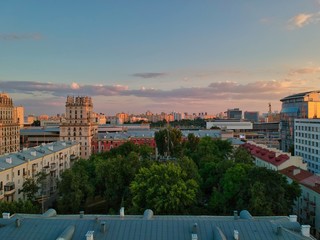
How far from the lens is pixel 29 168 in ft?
184

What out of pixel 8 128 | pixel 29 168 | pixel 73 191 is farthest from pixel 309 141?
pixel 8 128

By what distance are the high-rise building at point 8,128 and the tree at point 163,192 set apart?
9508 cm

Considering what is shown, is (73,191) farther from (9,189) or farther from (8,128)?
(8,128)

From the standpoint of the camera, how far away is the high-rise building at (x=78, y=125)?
110875 mm

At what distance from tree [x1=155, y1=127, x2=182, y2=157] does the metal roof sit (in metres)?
70.9

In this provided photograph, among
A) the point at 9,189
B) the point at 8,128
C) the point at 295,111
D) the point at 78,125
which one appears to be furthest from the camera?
the point at 8,128

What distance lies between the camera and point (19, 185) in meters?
51.6

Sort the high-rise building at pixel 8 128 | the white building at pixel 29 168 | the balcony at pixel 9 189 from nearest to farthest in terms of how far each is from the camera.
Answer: the balcony at pixel 9 189 < the white building at pixel 29 168 < the high-rise building at pixel 8 128

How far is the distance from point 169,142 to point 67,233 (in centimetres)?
Result: 7500

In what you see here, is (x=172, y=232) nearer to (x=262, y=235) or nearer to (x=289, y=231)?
(x=262, y=235)

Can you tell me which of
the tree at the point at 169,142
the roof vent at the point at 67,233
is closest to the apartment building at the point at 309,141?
the tree at the point at 169,142

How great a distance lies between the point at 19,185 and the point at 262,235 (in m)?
39.7

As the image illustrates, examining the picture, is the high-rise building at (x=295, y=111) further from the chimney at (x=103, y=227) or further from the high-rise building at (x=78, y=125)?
the chimney at (x=103, y=227)

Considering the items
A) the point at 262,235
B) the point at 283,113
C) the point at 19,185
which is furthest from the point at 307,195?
the point at 283,113
